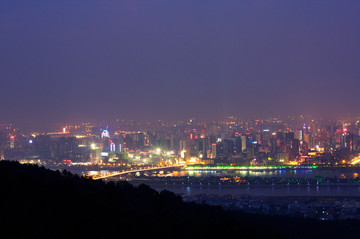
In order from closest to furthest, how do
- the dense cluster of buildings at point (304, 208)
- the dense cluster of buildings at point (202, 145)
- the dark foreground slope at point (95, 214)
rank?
the dark foreground slope at point (95, 214)
the dense cluster of buildings at point (304, 208)
the dense cluster of buildings at point (202, 145)

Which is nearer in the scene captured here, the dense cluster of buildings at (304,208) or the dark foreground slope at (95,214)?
the dark foreground slope at (95,214)

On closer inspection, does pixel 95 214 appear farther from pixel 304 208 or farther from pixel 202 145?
pixel 202 145

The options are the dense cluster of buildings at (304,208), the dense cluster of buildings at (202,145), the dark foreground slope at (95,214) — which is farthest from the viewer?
the dense cluster of buildings at (202,145)

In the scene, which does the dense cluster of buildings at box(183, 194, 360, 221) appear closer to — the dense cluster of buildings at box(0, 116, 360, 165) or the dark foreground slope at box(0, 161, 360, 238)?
the dark foreground slope at box(0, 161, 360, 238)

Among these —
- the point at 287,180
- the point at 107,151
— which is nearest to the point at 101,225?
the point at 287,180

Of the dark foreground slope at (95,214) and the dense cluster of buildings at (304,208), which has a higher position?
the dark foreground slope at (95,214)

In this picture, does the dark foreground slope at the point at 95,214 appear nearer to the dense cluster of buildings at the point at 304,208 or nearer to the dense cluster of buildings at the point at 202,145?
the dense cluster of buildings at the point at 304,208

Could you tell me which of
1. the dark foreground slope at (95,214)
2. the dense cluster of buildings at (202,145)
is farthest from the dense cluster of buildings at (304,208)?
the dense cluster of buildings at (202,145)

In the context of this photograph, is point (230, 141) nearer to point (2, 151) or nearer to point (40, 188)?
point (2, 151)
